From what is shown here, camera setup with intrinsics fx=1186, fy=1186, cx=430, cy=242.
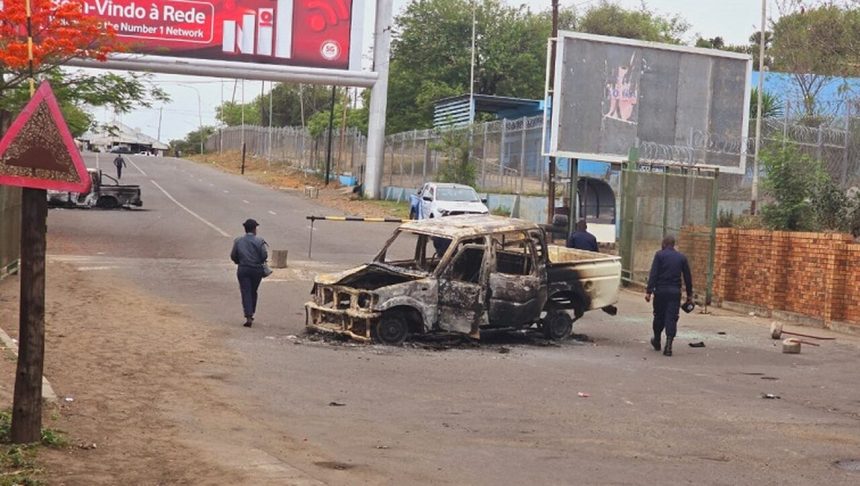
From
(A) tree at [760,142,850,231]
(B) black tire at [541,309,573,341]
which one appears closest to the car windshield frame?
(A) tree at [760,142,850,231]

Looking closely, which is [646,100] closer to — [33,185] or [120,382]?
[120,382]

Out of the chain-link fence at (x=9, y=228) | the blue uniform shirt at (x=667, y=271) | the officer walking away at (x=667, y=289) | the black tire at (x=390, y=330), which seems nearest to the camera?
the black tire at (x=390, y=330)

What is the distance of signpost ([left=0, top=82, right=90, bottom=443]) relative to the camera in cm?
789

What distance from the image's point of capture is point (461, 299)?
15.8m

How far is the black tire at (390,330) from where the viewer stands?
50.9ft

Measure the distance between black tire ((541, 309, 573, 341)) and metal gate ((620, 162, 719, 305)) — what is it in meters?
5.98

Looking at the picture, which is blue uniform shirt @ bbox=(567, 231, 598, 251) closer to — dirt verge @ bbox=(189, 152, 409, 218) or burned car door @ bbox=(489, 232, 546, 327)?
burned car door @ bbox=(489, 232, 546, 327)

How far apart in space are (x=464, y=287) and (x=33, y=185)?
28.0 feet

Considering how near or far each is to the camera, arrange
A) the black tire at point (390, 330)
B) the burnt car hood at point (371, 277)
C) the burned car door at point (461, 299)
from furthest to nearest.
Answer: the burnt car hood at point (371, 277)
the burned car door at point (461, 299)
the black tire at point (390, 330)

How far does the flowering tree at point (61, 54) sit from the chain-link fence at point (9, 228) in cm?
268

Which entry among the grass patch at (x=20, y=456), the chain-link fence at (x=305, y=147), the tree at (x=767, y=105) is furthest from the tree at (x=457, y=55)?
the grass patch at (x=20, y=456)

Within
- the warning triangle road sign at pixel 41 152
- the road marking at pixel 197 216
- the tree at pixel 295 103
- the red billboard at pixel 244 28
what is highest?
the tree at pixel 295 103

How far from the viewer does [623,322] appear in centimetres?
2006

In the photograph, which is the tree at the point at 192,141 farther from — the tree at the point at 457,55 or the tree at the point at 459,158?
the tree at the point at 459,158
